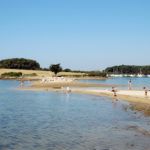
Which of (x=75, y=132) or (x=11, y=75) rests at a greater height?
(x=11, y=75)

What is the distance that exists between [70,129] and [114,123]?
4290mm

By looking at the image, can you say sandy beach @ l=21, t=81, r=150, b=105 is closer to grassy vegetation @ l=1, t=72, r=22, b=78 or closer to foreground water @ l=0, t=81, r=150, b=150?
foreground water @ l=0, t=81, r=150, b=150

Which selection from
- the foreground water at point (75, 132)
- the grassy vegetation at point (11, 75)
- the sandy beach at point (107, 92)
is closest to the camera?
the foreground water at point (75, 132)

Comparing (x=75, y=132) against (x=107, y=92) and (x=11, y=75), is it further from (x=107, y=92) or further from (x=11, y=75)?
(x=11, y=75)

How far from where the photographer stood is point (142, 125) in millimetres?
27141

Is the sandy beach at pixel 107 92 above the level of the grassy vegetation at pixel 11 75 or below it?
below

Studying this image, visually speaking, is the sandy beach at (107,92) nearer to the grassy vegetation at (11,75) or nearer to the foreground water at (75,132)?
the foreground water at (75,132)

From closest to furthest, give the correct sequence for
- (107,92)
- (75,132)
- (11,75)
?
(75,132), (107,92), (11,75)

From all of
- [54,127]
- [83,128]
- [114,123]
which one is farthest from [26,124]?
[114,123]

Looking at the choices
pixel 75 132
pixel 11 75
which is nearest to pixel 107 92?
pixel 75 132

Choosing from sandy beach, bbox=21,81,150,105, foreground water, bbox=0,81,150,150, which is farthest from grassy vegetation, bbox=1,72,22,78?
foreground water, bbox=0,81,150,150

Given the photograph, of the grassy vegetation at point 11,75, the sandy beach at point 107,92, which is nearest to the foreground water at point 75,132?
the sandy beach at point 107,92

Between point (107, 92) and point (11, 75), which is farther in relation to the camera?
point (11, 75)

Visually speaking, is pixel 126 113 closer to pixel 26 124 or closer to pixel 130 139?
pixel 26 124
